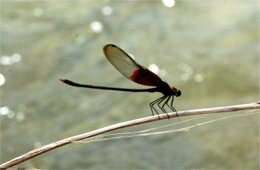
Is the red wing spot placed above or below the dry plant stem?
above

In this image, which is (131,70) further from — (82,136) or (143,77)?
(82,136)

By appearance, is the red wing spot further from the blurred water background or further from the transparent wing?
the blurred water background

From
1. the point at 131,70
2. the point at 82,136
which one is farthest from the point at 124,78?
the point at 82,136

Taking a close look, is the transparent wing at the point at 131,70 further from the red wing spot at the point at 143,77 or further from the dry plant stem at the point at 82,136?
the dry plant stem at the point at 82,136

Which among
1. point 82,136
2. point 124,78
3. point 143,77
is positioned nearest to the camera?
point 82,136

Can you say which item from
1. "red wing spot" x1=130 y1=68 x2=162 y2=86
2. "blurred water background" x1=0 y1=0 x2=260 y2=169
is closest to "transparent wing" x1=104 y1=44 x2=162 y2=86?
"red wing spot" x1=130 y1=68 x2=162 y2=86

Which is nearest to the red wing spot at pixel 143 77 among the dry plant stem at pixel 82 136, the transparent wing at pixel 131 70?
the transparent wing at pixel 131 70

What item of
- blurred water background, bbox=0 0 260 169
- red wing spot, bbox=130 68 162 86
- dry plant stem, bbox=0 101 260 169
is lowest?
dry plant stem, bbox=0 101 260 169

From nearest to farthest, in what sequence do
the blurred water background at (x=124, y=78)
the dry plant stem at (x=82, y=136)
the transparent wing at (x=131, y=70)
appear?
the dry plant stem at (x=82, y=136) < the transparent wing at (x=131, y=70) < the blurred water background at (x=124, y=78)
